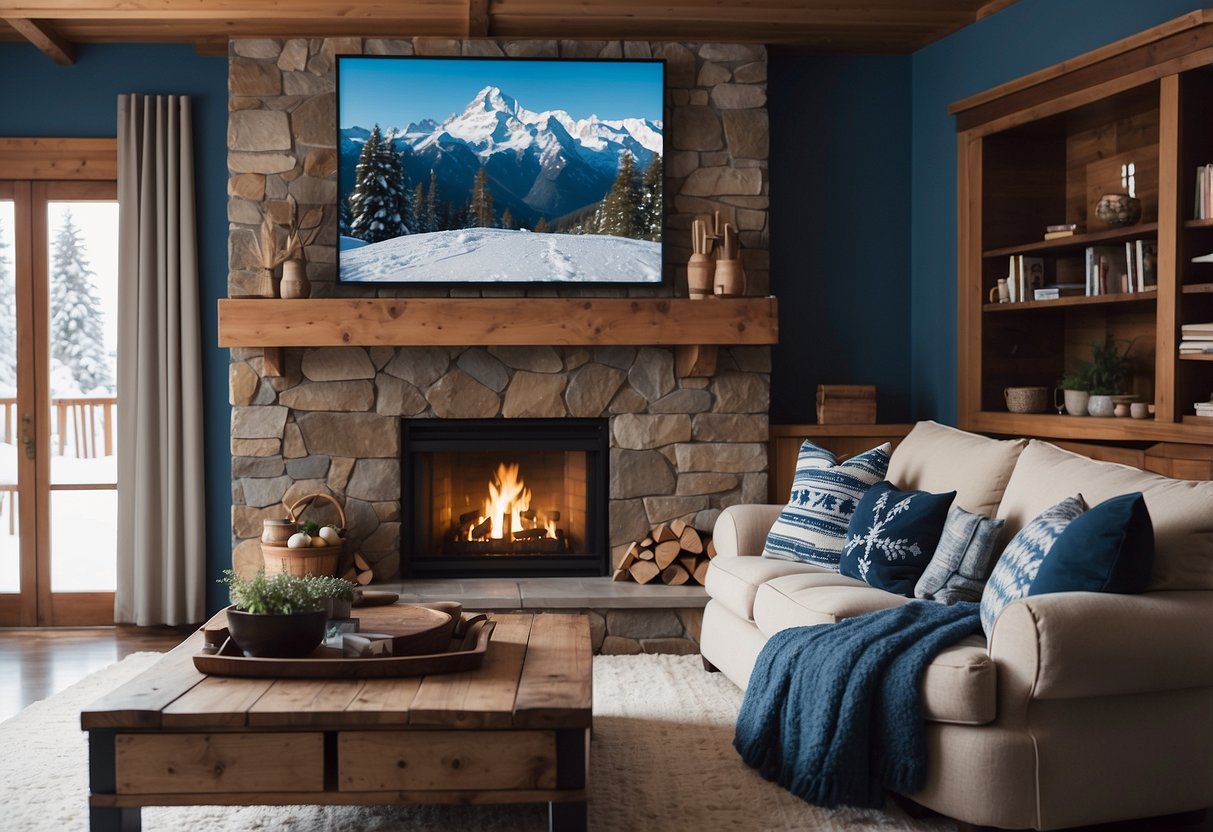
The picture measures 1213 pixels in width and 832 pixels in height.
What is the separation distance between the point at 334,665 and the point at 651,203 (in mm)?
2867

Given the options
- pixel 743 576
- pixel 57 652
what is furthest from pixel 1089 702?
pixel 57 652

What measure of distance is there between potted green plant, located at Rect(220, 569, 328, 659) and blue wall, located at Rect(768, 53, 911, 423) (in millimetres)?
3110

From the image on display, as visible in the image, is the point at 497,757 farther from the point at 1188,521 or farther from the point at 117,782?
the point at 1188,521

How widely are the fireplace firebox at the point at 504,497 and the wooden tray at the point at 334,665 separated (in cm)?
222

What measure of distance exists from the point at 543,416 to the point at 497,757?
8.50 feet

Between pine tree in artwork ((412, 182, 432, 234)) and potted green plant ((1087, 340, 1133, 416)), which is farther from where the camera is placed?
pine tree in artwork ((412, 182, 432, 234))

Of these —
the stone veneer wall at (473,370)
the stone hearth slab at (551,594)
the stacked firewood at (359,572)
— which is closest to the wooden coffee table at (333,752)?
the stone hearth slab at (551,594)

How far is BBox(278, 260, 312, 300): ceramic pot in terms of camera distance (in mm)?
4770

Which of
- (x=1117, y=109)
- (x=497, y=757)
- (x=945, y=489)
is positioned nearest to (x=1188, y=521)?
(x=945, y=489)

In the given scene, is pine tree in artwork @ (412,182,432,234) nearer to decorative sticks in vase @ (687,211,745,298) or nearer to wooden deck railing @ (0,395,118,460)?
decorative sticks in vase @ (687,211,745,298)

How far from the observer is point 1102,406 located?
4.23m

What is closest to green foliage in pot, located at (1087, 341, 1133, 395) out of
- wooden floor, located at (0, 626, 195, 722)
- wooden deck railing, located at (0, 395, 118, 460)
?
wooden floor, located at (0, 626, 195, 722)

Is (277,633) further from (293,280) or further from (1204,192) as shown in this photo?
(1204,192)

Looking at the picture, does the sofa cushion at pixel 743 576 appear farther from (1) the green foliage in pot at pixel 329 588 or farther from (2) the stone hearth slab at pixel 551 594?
(1) the green foliage in pot at pixel 329 588
